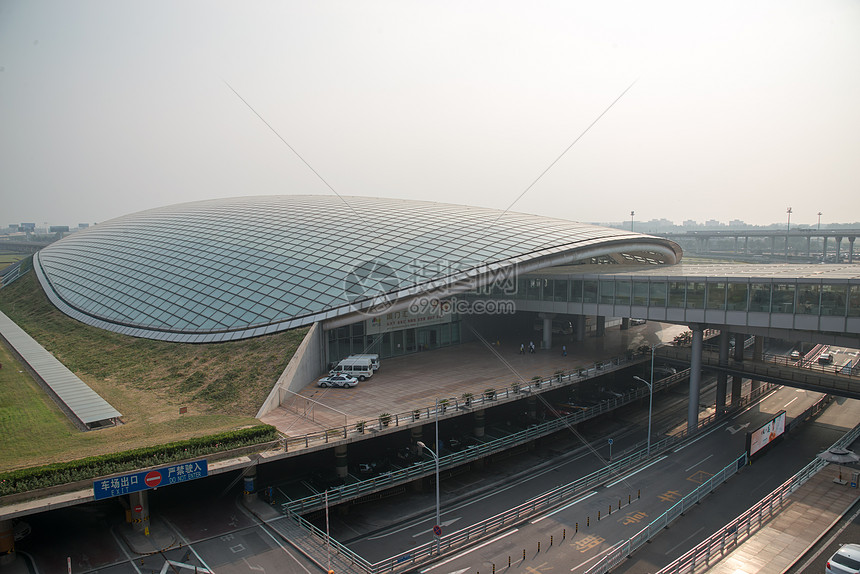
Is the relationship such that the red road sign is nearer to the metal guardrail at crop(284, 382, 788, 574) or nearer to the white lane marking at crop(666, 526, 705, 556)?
the metal guardrail at crop(284, 382, 788, 574)

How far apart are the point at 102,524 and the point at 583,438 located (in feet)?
113

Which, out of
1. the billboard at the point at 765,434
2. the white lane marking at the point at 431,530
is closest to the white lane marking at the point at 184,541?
the white lane marking at the point at 431,530

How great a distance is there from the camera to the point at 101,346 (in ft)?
152

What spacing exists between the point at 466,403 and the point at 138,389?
920 inches

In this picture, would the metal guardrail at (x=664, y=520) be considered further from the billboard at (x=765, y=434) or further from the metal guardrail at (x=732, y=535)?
the metal guardrail at (x=732, y=535)

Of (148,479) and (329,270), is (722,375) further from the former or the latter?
(148,479)

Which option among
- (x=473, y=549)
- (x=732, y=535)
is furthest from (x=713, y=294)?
(x=473, y=549)

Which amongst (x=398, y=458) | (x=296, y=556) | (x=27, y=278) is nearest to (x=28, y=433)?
(x=296, y=556)

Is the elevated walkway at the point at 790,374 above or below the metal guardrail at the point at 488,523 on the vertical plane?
above

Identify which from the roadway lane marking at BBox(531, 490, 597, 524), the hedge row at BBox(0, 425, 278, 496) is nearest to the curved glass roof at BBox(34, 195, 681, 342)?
the hedge row at BBox(0, 425, 278, 496)

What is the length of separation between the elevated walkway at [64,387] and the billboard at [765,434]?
41013mm

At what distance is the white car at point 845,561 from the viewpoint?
22.1m

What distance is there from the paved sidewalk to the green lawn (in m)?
26.4

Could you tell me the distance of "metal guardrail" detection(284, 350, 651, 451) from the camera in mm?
30636
